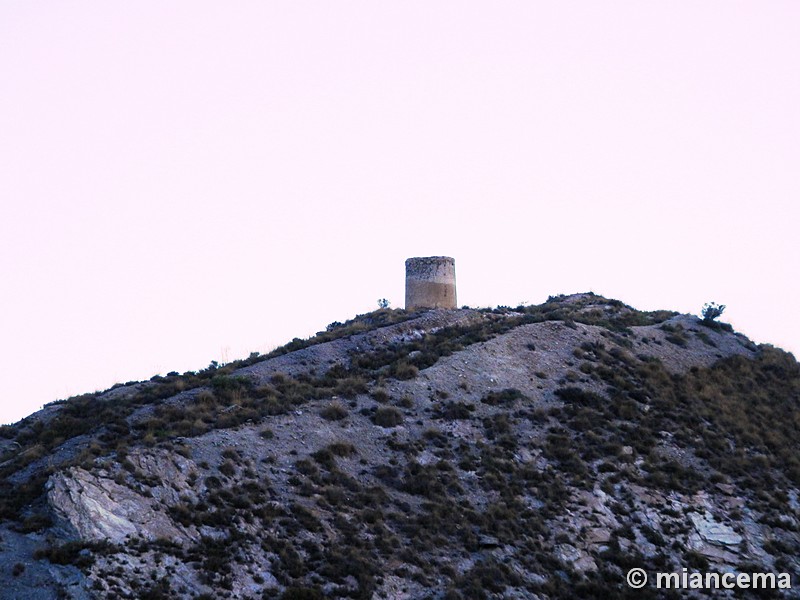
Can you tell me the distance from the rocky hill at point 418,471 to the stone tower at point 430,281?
62.2 inches

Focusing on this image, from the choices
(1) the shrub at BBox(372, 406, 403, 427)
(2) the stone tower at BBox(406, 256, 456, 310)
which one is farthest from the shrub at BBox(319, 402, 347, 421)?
(2) the stone tower at BBox(406, 256, 456, 310)

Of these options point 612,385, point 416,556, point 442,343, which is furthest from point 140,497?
point 612,385

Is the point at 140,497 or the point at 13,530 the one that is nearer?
the point at 13,530

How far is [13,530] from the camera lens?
69.2ft

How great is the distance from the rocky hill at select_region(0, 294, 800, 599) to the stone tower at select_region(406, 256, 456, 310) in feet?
5.18

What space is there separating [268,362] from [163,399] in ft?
16.6

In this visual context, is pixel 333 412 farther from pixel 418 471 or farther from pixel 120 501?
pixel 120 501

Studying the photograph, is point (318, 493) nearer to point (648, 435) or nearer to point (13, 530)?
point (13, 530)

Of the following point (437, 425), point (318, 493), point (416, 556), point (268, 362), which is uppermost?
point (268, 362)

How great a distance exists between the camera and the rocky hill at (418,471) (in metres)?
21.8

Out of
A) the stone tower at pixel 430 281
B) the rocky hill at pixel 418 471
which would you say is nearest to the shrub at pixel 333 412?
the rocky hill at pixel 418 471

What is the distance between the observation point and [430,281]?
1608 inches

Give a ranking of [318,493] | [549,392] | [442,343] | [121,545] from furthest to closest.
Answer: [442,343], [549,392], [318,493], [121,545]

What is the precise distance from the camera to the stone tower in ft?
134
